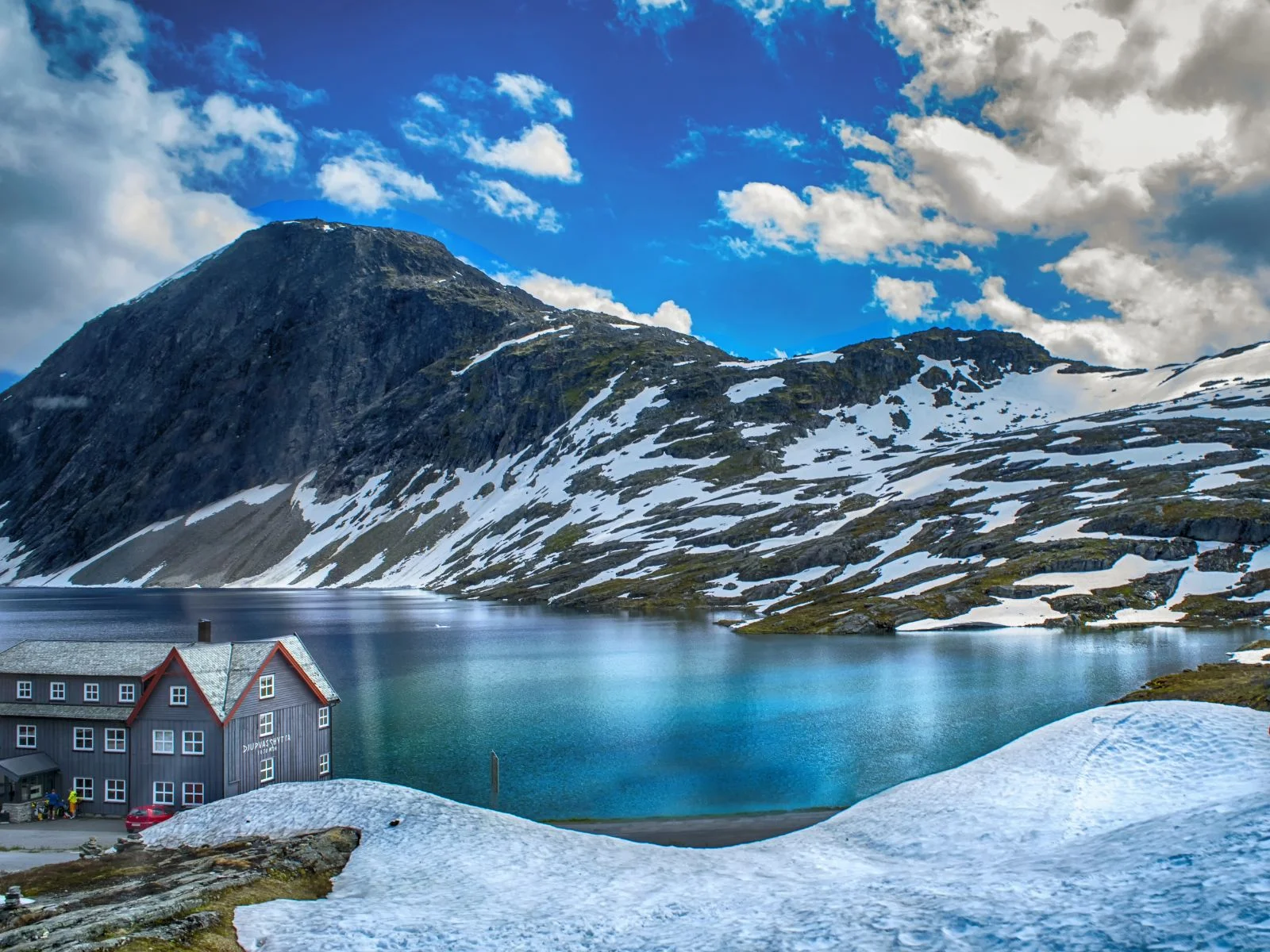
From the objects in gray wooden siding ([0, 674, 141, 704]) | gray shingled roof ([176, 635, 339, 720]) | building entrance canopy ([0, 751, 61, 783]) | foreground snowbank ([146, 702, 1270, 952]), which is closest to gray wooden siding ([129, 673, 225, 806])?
gray shingled roof ([176, 635, 339, 720])

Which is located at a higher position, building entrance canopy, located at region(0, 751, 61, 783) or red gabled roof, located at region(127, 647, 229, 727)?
red gabled roof, located at region(127, 647, 229, 727)

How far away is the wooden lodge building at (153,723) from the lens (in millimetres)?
40688

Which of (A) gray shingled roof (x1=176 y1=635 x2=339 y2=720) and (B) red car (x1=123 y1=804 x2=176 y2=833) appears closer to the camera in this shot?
(B) red car (x1=123 y1=804 x2=176 y2=833)

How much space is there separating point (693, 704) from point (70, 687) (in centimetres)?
3690

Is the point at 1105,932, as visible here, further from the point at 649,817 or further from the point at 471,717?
the point at 471,717

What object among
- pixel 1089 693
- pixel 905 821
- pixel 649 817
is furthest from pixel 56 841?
pixel 1089 693

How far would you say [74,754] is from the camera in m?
42.7

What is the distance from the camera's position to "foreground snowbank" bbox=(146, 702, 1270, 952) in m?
15.5

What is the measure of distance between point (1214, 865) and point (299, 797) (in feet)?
95.2

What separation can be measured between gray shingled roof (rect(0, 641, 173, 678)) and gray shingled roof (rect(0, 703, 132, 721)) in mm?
1549

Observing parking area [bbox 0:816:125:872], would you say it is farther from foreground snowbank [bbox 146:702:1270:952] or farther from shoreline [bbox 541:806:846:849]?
shoreline [bbox 541:806:846:849]

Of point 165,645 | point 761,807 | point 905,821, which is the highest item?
point 165,645

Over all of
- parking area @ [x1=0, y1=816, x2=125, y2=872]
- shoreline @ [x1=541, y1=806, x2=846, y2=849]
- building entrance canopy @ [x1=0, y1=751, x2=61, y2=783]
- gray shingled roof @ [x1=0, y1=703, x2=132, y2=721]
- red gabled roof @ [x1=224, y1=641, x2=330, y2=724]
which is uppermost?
red gabled roof @ [x1=224, y1=641, x2=330, y2=724]

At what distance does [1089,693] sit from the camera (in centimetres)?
5716
